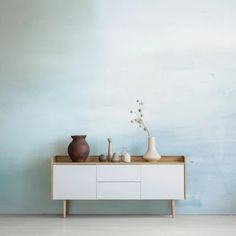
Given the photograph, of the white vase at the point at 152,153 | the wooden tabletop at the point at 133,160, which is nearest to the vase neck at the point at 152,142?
the white vase at the point at 152,153

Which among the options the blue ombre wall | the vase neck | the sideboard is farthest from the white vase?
the blue ombre wall

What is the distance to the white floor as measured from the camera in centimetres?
506

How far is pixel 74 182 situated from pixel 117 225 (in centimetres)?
72

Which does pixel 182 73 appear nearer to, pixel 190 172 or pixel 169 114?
pixel 169 114

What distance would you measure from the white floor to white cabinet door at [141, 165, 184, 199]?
0.93 feet

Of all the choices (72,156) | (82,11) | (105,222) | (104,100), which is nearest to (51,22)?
(82,11)

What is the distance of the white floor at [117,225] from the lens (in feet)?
16.6

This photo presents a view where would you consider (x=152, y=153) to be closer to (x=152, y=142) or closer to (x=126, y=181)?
(x=152, y=142)

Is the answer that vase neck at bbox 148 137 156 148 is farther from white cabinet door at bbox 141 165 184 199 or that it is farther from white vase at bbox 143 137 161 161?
white cabinet door at bbox 141 165 184 199

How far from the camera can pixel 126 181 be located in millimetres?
5785

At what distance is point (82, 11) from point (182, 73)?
1.40m

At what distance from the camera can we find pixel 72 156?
590 centimetres

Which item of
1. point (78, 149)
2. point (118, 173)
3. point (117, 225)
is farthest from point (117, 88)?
point (117, 225)

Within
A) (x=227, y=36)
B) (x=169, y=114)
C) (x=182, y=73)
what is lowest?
(x=169, y=114)
